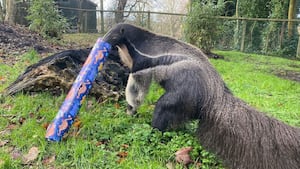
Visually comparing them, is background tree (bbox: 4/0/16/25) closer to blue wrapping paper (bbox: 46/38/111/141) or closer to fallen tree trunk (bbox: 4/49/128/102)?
fallen tree trunk (bbox: 4/49/128/102)

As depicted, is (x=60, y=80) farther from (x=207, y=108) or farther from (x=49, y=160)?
(x=207, y=108)

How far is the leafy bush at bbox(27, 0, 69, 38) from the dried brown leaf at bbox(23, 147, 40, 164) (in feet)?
27.9

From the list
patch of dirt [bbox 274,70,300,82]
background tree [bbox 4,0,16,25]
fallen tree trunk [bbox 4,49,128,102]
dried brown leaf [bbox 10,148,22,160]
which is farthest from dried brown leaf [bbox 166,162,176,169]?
background tree [bbox 4,0,16,25]

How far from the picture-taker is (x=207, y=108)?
116 inches

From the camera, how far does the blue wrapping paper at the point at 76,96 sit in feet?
10.2

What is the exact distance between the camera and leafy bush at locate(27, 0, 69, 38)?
10633mm

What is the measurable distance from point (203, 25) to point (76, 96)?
977 cm

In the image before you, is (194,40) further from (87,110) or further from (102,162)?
(102,162)

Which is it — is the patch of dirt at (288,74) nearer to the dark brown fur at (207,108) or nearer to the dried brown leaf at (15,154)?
the dark brown fur at (207,108)

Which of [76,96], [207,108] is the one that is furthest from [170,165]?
[76,96]

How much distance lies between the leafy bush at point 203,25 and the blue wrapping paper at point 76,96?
9034 millimetres

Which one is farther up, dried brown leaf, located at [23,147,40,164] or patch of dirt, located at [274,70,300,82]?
patch of dirt, located at [274,70,300,82]

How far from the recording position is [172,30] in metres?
20.2

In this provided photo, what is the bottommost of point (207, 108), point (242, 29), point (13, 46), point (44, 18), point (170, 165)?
point (170, 165)
